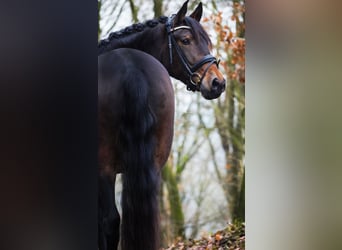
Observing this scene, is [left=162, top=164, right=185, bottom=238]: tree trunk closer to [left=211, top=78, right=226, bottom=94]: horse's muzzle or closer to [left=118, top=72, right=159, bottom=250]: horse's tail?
[left=118, top=72, right=159, bottom=250]: horse's tail

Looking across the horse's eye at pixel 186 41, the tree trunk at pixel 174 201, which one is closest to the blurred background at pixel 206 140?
the tree trunk at pixel 174 201

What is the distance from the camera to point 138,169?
322cm

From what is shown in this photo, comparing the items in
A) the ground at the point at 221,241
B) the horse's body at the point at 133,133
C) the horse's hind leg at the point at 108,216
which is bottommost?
the ground at the point at 221,241

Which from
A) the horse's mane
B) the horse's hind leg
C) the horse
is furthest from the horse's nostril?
the horse's hind leg

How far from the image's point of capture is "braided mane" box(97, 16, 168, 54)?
324 cm

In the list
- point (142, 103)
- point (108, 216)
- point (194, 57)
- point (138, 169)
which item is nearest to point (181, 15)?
point (194, 57)

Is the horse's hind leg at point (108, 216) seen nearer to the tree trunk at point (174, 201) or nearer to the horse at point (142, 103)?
the horse at point (142, 103)

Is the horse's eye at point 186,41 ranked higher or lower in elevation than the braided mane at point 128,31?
lower

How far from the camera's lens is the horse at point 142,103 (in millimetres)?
3217
